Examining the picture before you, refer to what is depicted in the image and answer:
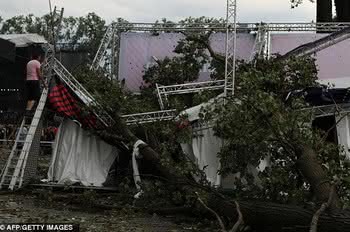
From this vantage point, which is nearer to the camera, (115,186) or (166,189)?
(166,189)

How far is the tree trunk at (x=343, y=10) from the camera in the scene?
63.7 ft

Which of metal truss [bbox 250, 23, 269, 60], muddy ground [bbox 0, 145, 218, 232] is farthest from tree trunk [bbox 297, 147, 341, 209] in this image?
metal truss [bbox 250, 23, 269, 60]

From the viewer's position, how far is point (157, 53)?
1622 centimetres

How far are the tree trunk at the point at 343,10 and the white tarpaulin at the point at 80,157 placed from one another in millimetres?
11841

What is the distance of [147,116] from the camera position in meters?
10.2

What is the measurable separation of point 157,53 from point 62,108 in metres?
6.21

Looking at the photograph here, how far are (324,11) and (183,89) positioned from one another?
35.4ft

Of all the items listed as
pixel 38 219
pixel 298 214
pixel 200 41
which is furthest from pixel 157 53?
pixel 298 214

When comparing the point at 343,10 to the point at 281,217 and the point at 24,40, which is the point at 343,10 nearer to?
the point at 24,40

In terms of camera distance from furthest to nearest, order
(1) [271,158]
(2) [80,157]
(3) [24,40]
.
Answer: (3) [24,40]
(2) [80,157]
(1) [271,158]

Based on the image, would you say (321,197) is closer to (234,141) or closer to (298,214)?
(298,214)

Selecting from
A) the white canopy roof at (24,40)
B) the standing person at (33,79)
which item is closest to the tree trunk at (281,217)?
the standing person at (33,79)

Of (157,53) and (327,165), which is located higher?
(157,53)

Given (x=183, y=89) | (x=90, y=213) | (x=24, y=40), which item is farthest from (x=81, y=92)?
(x=24, y=40)
